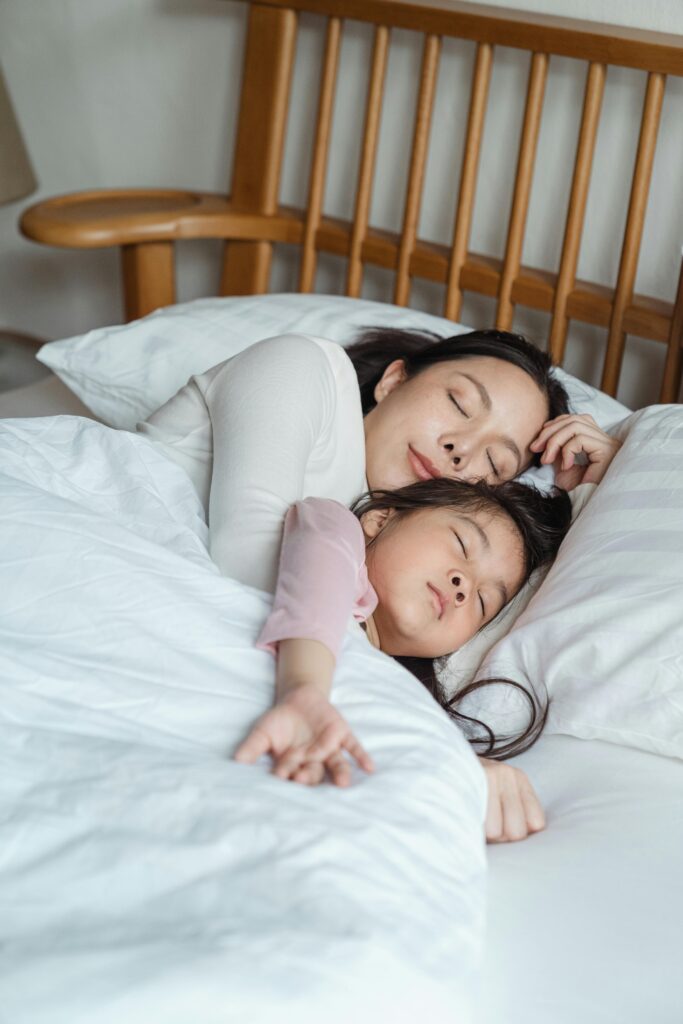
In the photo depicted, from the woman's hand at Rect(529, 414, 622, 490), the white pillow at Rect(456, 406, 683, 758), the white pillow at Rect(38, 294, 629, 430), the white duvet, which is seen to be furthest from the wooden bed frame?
the white duvet

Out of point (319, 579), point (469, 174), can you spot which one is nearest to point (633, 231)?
point (469, 174)

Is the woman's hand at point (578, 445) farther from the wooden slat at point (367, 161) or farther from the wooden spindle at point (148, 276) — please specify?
the wooden spindle at point (148, 276)

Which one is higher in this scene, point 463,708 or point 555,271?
point 555,271

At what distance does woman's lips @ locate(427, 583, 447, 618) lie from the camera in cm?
105

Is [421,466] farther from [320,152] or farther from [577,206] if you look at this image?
[320,152]

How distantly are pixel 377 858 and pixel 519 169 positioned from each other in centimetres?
119

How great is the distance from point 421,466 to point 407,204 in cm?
65

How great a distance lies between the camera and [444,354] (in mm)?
1372

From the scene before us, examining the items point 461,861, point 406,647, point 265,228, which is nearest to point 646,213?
point 265,228

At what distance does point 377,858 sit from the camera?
0.67 meters

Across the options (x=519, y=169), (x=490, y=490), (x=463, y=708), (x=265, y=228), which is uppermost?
(x=519, y=169)

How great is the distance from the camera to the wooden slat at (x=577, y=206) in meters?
1.52

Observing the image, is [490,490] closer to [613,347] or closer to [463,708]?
[463,708]

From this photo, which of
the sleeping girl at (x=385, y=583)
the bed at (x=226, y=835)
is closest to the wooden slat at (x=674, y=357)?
the sleeping girl at (x=385, y=583)
